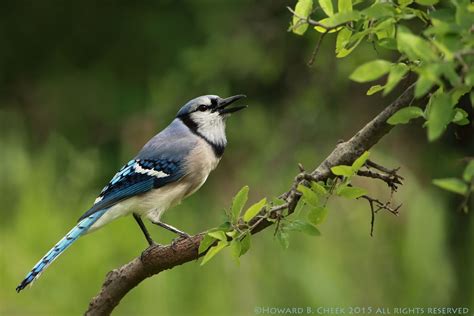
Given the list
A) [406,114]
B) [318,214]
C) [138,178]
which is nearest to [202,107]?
[138,178]

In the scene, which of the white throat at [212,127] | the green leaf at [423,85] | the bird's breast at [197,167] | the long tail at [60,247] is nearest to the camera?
the green leaf at [423,85]

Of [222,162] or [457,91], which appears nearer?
[457,91]

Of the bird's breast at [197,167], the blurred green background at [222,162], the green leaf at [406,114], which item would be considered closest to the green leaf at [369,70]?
the green leaf at [406,114]

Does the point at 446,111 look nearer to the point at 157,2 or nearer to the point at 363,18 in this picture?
the point at 363,18

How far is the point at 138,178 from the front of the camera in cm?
307

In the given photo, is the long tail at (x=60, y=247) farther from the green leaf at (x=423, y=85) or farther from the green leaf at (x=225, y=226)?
the green leaf at (x=423, y=85)

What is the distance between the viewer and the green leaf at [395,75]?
58.2 inches

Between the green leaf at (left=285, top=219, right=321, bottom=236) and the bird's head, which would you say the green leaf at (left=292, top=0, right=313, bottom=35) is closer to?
the green leaf at (left=285, top=219, right=321, bottom=236)

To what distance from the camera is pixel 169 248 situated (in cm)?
243

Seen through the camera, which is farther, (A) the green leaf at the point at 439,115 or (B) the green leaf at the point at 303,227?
(B) the green leaf at the point at 303,227

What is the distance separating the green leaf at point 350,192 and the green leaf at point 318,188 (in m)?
0.03

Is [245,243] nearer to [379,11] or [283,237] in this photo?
[283,237]

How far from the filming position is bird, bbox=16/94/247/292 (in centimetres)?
299

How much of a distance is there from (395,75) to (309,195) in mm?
442
